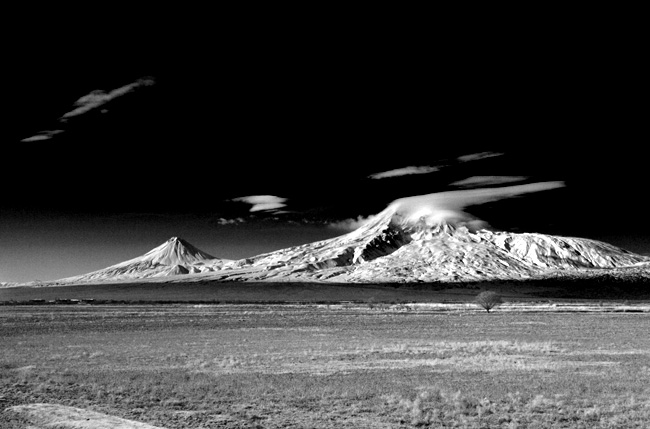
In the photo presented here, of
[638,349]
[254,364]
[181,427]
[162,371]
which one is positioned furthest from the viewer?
[638,349]

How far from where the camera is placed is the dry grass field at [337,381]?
18219 millimetres

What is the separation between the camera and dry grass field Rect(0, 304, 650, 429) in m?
18.2

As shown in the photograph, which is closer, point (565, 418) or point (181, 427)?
point (181, 427)

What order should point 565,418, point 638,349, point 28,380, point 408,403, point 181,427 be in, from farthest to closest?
point 638,349
point 28,380
point 408,403
point 565,418
point 181,427

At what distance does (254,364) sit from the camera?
31906mm

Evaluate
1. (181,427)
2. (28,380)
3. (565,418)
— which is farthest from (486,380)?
(28,380)

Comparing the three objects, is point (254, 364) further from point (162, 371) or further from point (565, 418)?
point (565, 418)

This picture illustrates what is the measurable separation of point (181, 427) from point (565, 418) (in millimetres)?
11211

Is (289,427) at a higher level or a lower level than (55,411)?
lower

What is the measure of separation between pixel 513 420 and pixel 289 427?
21.3ft

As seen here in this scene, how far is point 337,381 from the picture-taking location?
25.6 m

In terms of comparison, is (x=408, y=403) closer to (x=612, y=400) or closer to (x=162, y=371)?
(x=612, y=400)

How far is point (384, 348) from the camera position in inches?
1591

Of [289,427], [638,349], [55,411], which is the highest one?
[55,411]
